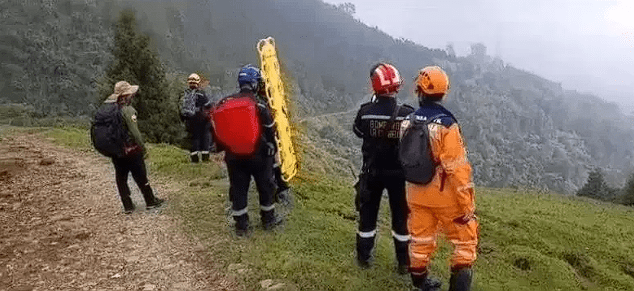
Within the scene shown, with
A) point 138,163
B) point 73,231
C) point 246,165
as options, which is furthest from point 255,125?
point 73,231

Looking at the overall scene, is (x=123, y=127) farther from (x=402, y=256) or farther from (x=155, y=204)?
(x=402, y=256)

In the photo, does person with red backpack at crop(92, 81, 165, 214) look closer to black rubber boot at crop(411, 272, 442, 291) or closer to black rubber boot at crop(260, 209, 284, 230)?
black rubber boot at crop(260, 209, 284, 230)

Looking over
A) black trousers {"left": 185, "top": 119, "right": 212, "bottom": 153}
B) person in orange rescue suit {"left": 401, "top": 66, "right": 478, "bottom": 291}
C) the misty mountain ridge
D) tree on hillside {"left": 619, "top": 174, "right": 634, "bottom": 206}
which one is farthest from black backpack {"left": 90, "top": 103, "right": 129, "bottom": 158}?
tree on hillside {"left": 619, "top": 174, "right": 634, "bottom": 206}

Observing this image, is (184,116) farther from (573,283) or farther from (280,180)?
(573,283)

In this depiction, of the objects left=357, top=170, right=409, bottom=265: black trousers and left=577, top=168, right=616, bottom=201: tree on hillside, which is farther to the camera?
left=577, top=168, right=616, bottom=201: tree on hillside

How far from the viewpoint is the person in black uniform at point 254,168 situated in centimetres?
870

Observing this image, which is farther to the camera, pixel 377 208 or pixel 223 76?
pixel 223 76

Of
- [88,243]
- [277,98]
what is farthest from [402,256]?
[88,243]

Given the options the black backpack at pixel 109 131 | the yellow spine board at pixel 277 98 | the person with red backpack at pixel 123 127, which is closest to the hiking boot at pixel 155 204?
the person with red backpack at pixel 123 127

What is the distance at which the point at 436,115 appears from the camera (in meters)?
6.42

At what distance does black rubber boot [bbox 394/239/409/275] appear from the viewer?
7910 mm

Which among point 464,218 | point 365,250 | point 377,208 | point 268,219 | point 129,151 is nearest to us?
point 464,218

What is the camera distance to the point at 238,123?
332 inches

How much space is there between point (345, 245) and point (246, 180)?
71.7 inches
